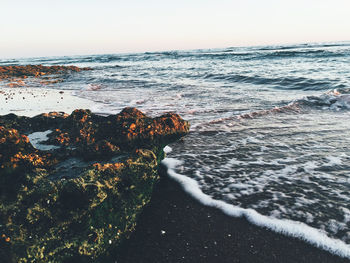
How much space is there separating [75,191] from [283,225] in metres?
2.05

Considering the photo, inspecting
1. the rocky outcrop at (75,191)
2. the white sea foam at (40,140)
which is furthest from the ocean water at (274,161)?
the white sea foam at (40,140)

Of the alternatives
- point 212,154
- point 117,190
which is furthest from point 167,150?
point 117,190

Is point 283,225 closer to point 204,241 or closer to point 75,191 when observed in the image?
point 204,241

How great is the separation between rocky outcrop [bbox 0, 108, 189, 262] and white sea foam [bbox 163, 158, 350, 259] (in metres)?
0.73

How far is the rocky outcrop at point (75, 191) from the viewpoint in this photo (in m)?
1.88

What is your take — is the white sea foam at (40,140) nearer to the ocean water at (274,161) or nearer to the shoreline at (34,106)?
the ocean water at (274,161)

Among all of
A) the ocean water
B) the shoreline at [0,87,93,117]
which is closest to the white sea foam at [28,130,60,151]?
the ocean water

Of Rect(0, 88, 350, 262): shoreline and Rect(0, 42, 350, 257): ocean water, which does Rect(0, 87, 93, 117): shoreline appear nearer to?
Rect(0, 42, 350, 257): ocean water

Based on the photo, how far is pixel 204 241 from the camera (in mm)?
2443

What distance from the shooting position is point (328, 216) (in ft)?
8.82

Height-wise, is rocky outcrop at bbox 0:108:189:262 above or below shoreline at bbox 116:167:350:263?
above

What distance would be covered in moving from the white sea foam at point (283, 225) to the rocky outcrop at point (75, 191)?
73 cm

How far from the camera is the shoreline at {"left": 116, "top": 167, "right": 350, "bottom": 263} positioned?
224 cm

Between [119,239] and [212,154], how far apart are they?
2481mm
